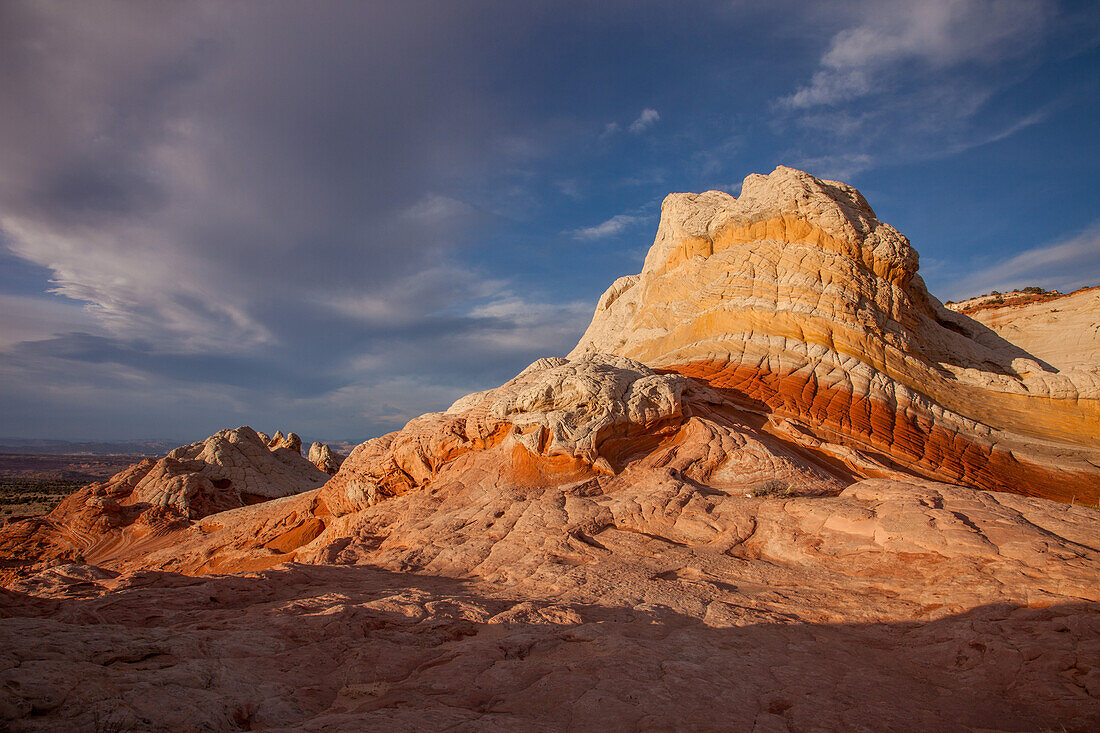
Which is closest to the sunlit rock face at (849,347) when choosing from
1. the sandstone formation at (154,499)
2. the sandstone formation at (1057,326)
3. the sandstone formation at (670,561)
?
the sandstone formation at (670,561)

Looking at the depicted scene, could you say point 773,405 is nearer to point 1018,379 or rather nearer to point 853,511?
point 853,511

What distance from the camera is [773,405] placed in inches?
531

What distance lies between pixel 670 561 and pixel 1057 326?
29535 millimetres

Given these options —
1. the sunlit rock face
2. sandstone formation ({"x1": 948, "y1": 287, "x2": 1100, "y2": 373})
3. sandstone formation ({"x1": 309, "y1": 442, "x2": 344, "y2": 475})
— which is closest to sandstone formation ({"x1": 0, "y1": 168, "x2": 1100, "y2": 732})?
the sunlit rock face

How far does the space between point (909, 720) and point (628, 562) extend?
3933 millimetres

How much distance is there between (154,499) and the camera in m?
17.0

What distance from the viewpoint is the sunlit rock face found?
13.0 m

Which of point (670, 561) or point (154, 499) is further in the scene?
point (154, 499)

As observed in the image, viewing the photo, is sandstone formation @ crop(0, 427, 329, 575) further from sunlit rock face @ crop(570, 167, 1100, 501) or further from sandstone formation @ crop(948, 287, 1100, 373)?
sandstone formation @ crop(948, 287, 1100, 373)

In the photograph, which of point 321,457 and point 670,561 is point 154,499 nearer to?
point 321,457

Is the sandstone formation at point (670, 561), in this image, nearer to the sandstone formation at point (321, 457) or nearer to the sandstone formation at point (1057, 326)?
the sandstone formation at point (321, 457)

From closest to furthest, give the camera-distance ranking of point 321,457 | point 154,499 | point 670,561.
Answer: point 670,561 → point 154,499 → point 321,457

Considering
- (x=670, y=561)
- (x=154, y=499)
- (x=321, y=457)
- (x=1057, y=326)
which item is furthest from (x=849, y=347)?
(x=321, y=457)

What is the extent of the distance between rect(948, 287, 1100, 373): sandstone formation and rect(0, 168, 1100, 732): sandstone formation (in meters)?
10.5
